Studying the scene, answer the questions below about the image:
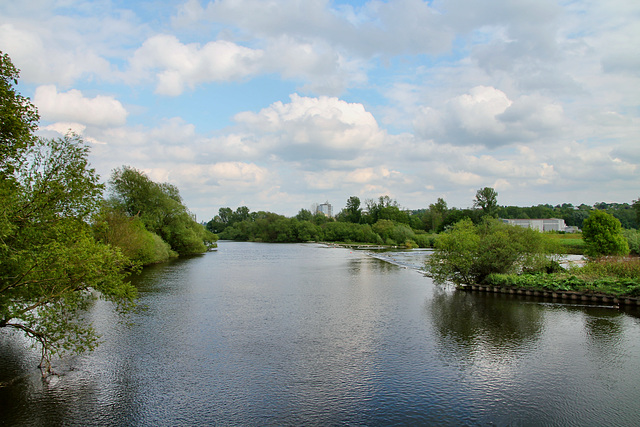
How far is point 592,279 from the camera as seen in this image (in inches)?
1086

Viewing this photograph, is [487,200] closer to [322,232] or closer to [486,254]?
[322,232]

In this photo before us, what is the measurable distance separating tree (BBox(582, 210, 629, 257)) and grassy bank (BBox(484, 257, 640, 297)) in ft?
41.4

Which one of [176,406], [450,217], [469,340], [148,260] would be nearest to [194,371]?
[176,406]

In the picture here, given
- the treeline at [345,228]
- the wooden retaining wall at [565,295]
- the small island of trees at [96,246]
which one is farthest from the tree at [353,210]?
the wooden retaining wall at [565,295]

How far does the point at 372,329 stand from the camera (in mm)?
19578

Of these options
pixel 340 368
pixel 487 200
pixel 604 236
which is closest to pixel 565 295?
pixel 604 236

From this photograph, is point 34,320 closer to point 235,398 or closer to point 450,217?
point 235,398

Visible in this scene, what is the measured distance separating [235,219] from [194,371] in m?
171

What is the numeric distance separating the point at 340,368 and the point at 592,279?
73.2 feet

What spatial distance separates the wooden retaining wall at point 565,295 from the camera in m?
24.5

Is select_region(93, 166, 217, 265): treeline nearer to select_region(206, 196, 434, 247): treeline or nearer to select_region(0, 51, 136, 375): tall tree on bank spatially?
select_region(0, 51, 136, 375): tall tree on bank

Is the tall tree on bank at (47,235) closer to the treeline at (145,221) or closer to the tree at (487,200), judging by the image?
the treeline at (145,221)

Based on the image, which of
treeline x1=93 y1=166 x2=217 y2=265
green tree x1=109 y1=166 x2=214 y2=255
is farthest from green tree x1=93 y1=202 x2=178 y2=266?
green tree x1=109 y1=166 x2=214 y2=255

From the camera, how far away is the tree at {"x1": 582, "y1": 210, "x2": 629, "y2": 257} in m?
40.7
